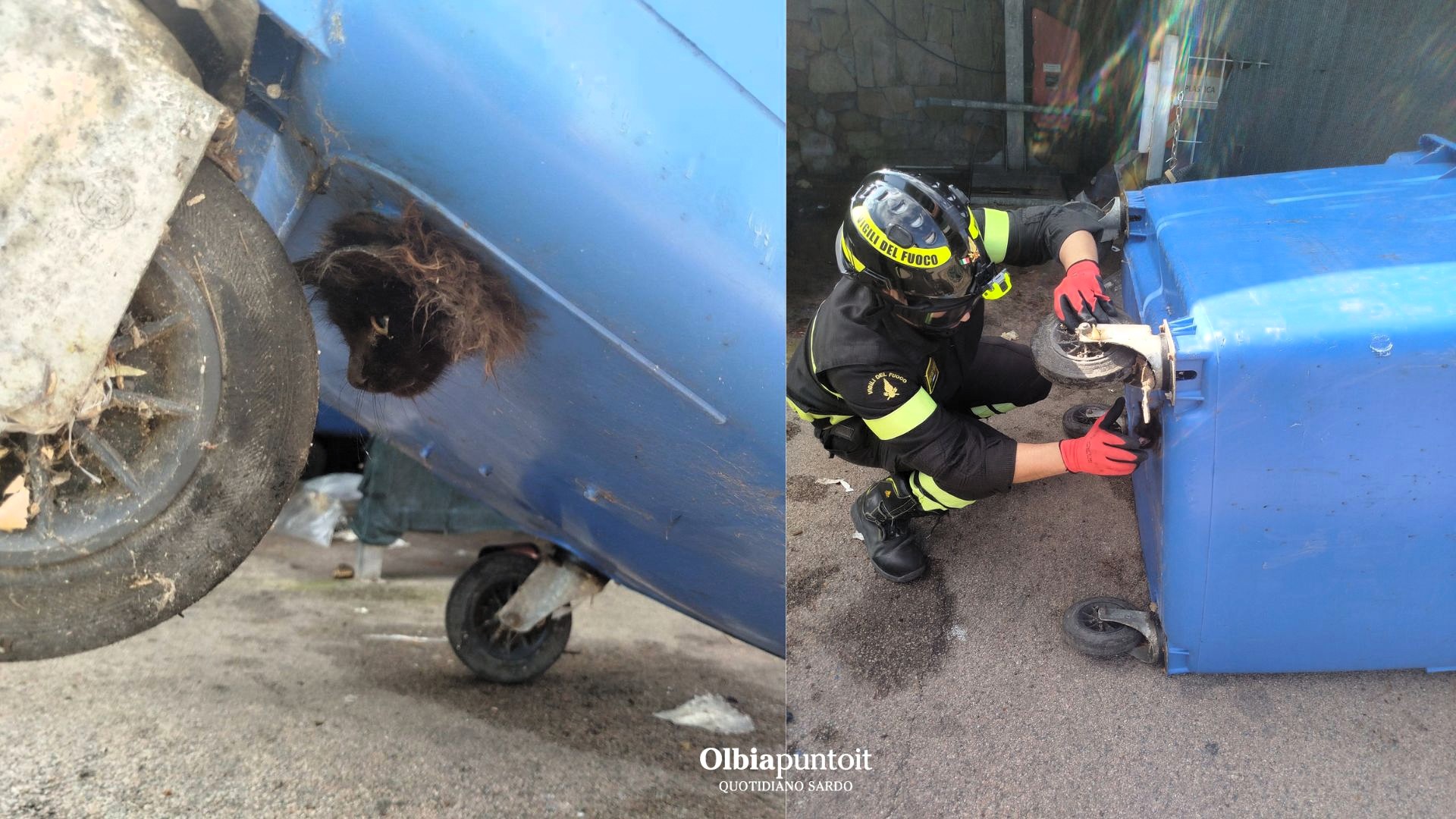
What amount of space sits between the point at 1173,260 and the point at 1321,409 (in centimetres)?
41

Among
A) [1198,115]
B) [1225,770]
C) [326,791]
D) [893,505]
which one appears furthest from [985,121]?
[326,791]

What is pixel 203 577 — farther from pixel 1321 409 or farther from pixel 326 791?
pixel 1321 409

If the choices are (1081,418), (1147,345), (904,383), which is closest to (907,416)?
(904,383)

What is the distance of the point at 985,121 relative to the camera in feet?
14.5

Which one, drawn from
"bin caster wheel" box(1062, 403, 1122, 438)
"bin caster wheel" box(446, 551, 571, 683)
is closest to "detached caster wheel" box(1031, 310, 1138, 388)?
"bin caster wheel" box(1062, 403, 1122, 438)

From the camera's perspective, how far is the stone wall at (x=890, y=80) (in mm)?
4375

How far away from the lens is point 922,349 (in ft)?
7.09

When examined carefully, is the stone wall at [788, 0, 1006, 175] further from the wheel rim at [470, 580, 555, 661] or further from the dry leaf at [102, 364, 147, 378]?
the dry leaf at [102, 364, 147, 378]

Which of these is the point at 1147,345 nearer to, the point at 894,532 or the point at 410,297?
the point at 894,532

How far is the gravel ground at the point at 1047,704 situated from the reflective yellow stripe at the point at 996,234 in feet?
2.29

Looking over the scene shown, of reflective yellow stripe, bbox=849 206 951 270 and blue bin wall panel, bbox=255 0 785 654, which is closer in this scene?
blue bin wall panel, bbox=255 0 785 654

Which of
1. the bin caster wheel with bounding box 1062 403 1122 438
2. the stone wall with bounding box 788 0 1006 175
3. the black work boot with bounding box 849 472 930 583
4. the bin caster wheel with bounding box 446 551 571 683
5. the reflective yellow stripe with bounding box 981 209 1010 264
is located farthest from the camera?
the stone wall with bounding box 788 0 1006 175

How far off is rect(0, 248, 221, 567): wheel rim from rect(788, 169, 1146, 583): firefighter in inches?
48.3

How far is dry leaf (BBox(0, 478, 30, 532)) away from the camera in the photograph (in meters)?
1.40
